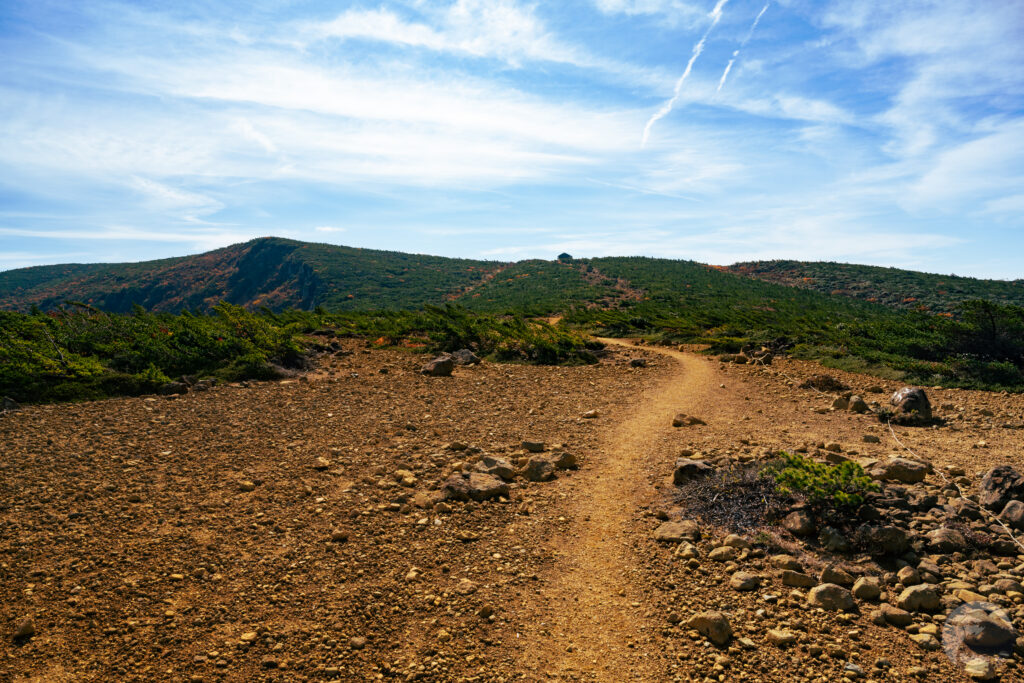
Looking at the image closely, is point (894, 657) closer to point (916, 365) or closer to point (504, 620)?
point (504, 620)

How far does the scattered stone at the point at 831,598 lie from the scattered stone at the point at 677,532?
1127 millimetres

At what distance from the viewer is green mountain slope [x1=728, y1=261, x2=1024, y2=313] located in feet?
162

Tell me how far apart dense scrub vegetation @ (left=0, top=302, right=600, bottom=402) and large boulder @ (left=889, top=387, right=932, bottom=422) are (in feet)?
28.6

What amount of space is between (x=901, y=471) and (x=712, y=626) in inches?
151

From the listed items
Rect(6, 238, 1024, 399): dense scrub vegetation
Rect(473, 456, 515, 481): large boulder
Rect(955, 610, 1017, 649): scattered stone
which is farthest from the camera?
Rect(6, 238, 1024, 399): dense scrub vegetation

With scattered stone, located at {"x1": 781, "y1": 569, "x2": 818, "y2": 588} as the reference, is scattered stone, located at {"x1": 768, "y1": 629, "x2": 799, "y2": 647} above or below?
below

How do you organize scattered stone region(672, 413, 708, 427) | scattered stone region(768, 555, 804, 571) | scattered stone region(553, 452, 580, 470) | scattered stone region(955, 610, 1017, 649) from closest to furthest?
scattered stone region(955, 610, 1017, 649)
scattered stone region(768, 555, 804, 571)
scattered stone region(553, 452, 580, 470)
scattered stone region(672, 413, 708, 427)

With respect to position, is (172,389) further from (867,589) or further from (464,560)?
(867,589)

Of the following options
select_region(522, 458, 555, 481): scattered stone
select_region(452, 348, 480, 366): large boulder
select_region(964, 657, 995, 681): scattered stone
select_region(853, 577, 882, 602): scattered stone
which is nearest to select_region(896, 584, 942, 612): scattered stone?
select_region(853, 577, 882, 602): scattered stone

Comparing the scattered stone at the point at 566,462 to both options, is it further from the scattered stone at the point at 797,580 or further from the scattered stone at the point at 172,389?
the scattered stone at the point at 172,389

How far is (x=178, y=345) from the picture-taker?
41.9ft

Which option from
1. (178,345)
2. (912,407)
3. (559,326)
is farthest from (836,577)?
(559,326)

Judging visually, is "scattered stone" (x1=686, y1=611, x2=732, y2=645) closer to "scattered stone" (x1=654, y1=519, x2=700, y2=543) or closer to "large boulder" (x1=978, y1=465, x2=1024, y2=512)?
"scattered stone" (x1=654, y1=519, x2=700, y2=543)

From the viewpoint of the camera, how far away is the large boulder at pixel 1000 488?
16.4 feet
